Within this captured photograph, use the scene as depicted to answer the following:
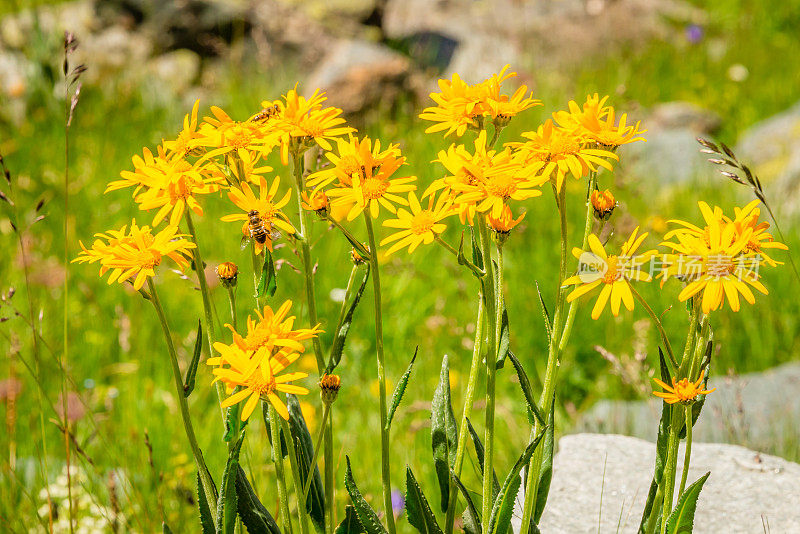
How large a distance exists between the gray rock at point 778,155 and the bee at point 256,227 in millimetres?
2980

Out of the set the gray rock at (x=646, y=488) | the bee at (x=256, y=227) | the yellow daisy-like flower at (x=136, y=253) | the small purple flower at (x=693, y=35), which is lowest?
the gray rock at (x=646, y=488)

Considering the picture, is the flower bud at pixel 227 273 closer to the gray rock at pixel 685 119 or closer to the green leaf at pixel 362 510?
the green leaf at pixel 362 510

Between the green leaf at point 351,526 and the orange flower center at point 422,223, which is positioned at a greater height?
the orange flower center at point 422,223

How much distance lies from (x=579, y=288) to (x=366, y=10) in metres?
5.57

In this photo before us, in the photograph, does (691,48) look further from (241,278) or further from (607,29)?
(241,278)

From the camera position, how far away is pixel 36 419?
247 centimetres

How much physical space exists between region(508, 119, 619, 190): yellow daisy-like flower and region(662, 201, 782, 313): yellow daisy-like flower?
148 millimetres

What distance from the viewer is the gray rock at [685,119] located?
4980mm

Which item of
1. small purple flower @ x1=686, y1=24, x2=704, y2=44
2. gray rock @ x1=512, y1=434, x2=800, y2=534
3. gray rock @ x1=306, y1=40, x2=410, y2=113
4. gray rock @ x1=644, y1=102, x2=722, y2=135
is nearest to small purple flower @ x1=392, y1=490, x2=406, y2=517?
gray rock @ x1=512, y1=434, x2=800, y2=534

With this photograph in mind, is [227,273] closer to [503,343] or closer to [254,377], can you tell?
[254,377]

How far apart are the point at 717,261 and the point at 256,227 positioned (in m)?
0.59

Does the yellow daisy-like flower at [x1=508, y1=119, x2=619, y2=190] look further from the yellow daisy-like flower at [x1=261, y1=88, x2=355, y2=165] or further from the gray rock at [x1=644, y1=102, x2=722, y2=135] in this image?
the gray rock at [x1=644, y1=102, x2=722, y2=135]

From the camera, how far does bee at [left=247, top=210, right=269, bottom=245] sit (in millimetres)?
1069

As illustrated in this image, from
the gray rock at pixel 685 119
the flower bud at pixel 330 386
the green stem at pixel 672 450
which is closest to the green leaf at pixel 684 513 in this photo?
the green stem at pixel 672 450
